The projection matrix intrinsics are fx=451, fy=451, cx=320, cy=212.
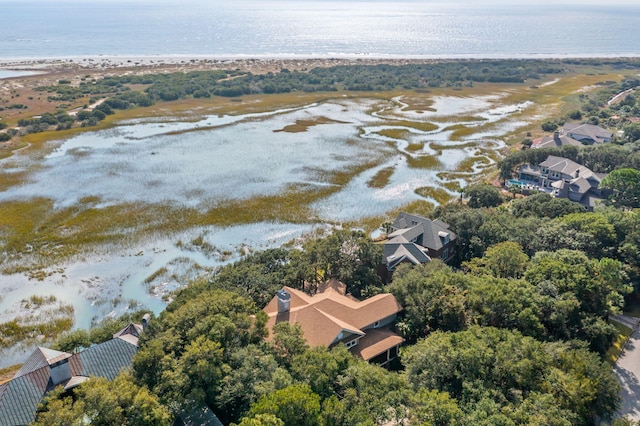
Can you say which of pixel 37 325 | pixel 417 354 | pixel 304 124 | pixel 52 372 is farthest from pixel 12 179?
pixel 417 354

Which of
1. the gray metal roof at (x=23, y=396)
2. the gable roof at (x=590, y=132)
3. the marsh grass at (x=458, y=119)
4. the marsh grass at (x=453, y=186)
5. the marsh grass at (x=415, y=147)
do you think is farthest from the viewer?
the marsh grass at (x=458, y=119)

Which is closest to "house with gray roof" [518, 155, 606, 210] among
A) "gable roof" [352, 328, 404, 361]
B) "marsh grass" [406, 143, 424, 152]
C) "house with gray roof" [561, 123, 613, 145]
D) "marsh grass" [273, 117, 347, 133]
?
"house with gray roof" [561, 123, 613, 145]

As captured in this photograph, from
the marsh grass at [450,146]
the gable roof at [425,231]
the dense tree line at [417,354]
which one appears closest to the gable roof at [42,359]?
the dense tree line at [417,354]

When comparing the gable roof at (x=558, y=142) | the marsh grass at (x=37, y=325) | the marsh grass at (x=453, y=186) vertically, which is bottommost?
the marsh grass at (x=37, y=325)

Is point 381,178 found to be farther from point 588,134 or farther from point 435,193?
point 588,134

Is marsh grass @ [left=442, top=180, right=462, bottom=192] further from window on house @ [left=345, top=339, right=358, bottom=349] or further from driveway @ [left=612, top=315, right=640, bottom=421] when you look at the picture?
window on house @ [left=345, top=339, right=358, bottom=349]

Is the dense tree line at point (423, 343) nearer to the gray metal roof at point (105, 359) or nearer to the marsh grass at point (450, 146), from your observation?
the gray metal roof at point (105, 359)
